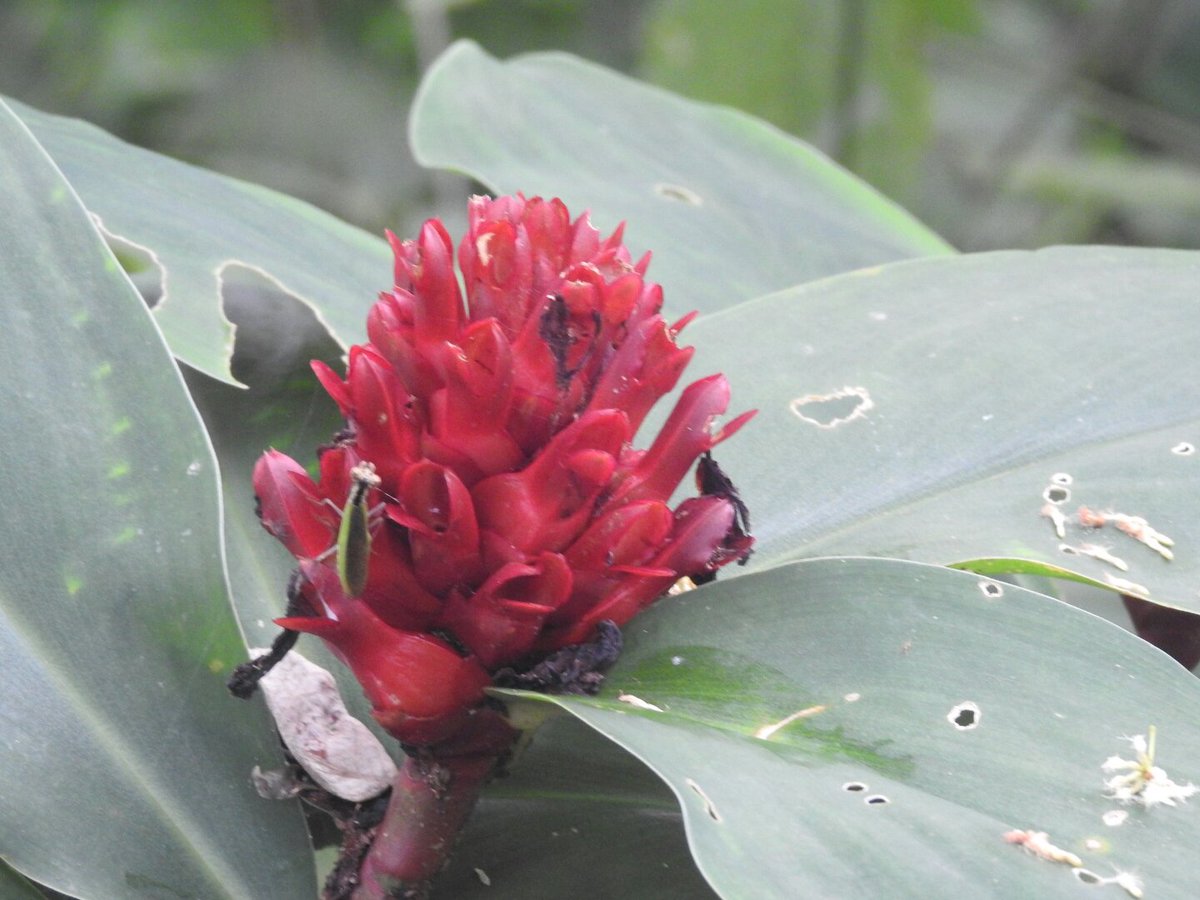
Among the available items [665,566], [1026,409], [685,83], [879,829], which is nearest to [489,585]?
[665,566]

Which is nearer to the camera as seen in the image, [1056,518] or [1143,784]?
[1143,784]

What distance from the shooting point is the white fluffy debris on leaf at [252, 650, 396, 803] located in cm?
66

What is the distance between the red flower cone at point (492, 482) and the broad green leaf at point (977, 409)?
175 mm

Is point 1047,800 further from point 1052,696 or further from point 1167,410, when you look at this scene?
point 1167,410

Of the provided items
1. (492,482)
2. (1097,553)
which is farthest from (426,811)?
(1097,553)

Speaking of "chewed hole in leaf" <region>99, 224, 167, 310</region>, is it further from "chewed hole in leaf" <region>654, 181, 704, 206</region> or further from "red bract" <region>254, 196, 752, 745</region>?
"chewed hole in leaf" <region>654, 181, 704, 206</region>

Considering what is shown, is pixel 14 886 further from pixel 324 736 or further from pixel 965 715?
pixel 965 715

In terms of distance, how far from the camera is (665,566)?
0.62 m

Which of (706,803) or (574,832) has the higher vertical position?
(706,803)

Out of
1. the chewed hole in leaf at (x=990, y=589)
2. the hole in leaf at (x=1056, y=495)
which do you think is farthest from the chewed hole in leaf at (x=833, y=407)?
the chewed hole in leaf at (x=990, y=589)

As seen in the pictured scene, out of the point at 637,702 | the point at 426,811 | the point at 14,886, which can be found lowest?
the point at 14,886

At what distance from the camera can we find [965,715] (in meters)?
0.56

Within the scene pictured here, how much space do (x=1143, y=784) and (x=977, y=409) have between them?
34 cm

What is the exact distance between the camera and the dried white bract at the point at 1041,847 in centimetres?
50
